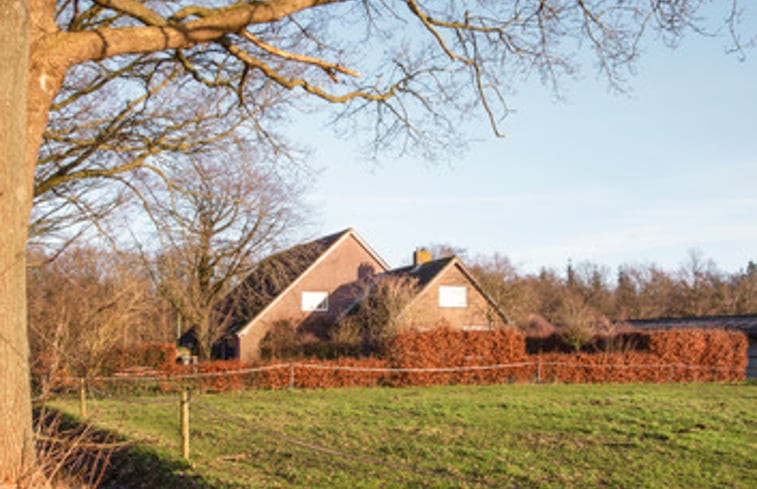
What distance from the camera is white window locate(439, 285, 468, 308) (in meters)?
38.9

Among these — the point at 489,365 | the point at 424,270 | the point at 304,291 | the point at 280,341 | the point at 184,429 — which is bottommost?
the point at 489,365

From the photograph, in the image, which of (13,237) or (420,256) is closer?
(13,237)

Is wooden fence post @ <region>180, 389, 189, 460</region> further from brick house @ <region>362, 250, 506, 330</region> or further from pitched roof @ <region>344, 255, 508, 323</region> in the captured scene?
brick house @ <region>362, 250, 506, 330</region>

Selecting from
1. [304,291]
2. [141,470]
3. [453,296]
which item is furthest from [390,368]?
[141,470]

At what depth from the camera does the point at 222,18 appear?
696cm

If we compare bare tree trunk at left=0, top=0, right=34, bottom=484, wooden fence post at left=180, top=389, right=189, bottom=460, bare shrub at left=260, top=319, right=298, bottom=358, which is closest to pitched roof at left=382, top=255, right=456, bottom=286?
bare shrub at left=260, top=319, right=298, bottom=358

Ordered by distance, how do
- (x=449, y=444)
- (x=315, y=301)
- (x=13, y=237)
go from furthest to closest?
(x=315, y=301) → (x=449, y=444) → (x=13, y=237)

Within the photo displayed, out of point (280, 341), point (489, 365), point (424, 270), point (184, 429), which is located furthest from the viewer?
point (424, 270)

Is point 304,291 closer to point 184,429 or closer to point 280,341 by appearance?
point 280,341

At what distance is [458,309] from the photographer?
129ft

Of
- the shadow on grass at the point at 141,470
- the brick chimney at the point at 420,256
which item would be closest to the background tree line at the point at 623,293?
the brick chimney at the point at 420,256

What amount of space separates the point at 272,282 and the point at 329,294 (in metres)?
3.26

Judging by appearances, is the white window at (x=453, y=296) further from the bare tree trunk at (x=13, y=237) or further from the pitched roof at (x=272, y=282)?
the bare tree trunk at (x=13, y=237)

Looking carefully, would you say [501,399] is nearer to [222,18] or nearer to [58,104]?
[58,104]
